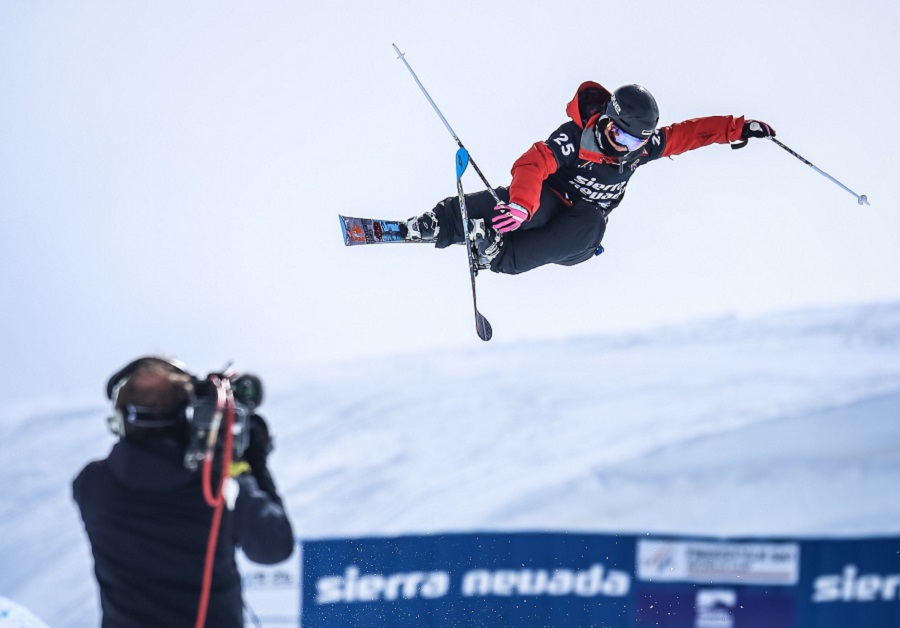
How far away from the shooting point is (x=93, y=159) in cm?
911

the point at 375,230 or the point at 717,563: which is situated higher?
the point at 375,230

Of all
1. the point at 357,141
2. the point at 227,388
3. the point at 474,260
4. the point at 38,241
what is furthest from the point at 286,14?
the point at 227,388

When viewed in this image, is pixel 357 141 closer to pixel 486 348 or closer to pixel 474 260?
pixel 486 348

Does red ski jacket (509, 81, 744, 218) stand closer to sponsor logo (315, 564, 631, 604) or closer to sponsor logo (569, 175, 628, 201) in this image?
sponsor logo (569, 175, 628, 201)

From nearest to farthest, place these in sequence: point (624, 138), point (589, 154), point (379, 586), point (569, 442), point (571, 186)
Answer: point (624, 138) < point (589, 154) < point (571, 186) < point (379, 586) < point (569, 442)

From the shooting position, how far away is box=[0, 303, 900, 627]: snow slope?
29.0 feet

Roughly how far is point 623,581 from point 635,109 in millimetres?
3846

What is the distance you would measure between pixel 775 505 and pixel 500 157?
4.03 m

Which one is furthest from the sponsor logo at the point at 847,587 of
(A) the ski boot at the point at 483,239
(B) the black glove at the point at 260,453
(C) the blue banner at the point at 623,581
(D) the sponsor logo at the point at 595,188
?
(B) the black glove at the point at 260,453

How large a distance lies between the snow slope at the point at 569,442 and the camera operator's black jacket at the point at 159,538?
6.23 m

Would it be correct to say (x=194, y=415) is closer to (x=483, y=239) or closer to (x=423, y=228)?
(x=483, y=239)

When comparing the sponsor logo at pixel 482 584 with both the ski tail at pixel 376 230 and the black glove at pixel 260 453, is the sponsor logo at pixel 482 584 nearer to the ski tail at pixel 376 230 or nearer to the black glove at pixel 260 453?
the ski tail at pixel 376 230

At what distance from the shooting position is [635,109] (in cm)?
423

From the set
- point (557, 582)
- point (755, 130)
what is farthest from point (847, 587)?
point (755, 130)
